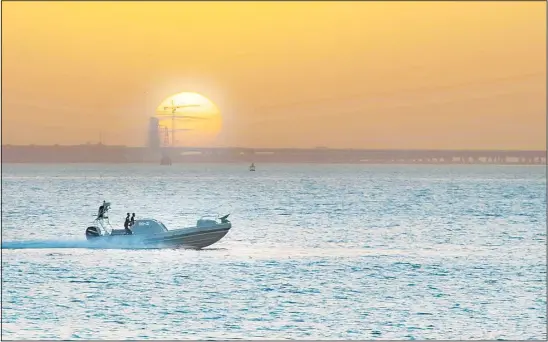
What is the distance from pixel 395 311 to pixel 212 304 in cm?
641

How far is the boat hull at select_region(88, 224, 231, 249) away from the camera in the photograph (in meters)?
55.7

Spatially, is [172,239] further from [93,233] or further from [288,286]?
[288,286]

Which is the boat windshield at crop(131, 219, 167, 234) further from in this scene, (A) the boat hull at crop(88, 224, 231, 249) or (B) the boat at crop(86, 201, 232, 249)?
(A) the boat hull at crop(88, 224, 231, 249)

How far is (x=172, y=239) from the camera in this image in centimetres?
5619

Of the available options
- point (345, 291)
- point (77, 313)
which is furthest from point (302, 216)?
point (77, 313)

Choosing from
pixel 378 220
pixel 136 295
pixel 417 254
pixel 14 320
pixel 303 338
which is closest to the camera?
pixel 303 338

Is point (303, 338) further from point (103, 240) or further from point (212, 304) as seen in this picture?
point (103, 240)

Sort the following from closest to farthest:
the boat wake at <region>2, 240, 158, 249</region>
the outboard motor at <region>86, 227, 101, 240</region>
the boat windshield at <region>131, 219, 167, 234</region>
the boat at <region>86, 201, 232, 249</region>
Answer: the boat at <region>86, 201, 232, 249</region> < the boat windshield at <region>131, 219, 167, 234</region> < the boat wake at <region>2, 240, 158, 249</region> < the outboard motor at <region>86, 227, 101, 240</region>

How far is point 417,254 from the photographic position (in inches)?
2329

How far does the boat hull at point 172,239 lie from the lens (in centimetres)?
5566

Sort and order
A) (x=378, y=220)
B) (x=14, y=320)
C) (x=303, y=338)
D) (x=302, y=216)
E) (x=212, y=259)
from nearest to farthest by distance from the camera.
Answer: (x=303, y=338) < (x=14, y=320) < (x=212, y=259) < (x=378, y=220) < (x=302, y=216)

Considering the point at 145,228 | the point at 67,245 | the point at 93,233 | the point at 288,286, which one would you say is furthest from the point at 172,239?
the point at 288,286

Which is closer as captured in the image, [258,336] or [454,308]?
[258,336]

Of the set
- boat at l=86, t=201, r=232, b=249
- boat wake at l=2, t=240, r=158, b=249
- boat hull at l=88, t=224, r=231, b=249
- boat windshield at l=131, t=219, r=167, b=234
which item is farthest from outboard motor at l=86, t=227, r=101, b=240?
boat windshield at l=131, t=219, r=167, b=234
